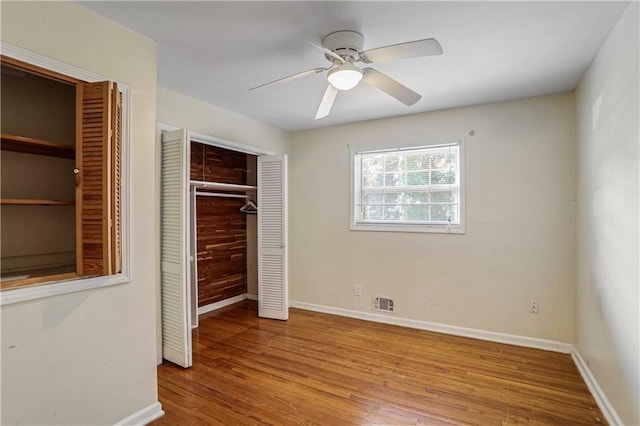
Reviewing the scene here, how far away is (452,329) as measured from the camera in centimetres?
350

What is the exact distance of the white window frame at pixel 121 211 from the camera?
1532 mm

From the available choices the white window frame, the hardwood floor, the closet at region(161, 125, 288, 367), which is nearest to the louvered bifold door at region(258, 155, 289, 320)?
the closet at region(161, 125, 288, 367)

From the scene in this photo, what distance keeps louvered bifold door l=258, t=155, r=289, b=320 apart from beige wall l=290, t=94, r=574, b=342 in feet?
1.90

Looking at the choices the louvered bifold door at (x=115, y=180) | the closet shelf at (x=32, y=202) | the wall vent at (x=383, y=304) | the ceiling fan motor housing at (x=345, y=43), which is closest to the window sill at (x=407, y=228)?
the wall vent at (x=383, y=304)

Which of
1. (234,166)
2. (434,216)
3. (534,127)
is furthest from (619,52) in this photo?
(234,166)

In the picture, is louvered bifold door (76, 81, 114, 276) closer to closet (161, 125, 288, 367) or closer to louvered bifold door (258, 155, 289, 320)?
closet (161, 125, 288, 367)

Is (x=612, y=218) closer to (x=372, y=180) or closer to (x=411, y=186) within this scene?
(x=411, y=186)

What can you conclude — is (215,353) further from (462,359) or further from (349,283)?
(462,359)

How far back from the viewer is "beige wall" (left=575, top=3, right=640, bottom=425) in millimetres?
1715

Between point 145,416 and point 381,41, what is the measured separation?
281cm

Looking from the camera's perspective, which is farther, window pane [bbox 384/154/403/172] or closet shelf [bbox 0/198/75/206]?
window pane [bbox 384/154/403/172]

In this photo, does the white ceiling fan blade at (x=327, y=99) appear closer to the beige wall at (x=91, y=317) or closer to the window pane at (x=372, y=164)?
the beige wall at (x=91, y=317)

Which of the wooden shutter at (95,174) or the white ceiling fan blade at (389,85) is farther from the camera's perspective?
the white ceiling fan blade at (389,85)

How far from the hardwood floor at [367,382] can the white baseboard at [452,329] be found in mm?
86
